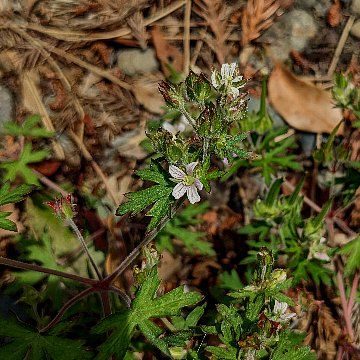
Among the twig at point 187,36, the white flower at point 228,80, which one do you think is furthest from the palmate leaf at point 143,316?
the twig at point 187,36

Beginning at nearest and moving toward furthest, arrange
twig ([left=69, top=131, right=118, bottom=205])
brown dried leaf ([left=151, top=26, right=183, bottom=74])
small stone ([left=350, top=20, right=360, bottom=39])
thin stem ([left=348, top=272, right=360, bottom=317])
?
thin stem ([left=348, top=272, right=360, bottom=317]) → twig ([left=69, top=131, right=118, bottom=205]) → brown dried leaf ([left=151, top=26, right=183, bottom=74]) → small stone ([left=350, top=20, right=360, bottom=39])

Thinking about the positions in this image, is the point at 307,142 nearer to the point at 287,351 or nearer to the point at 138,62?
the point at 138,62

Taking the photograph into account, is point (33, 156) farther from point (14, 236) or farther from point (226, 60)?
point (226, 60)

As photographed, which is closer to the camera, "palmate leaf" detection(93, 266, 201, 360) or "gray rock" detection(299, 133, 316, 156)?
"palmate leaf" detection(93, 266, 201, 360)

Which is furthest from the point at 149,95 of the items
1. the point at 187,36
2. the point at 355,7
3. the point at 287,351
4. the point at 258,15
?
the point at 287,351

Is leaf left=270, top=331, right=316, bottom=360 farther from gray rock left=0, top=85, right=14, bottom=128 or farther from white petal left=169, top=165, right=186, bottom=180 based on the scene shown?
gray rock left=0, top=85, right=14, bottom=128

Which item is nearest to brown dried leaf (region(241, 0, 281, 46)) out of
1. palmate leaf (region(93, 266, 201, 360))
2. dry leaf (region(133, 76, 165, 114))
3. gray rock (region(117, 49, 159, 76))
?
gray rock (region(117, 49, 159, 76))
